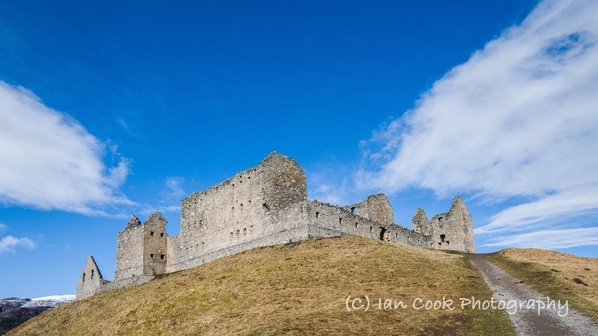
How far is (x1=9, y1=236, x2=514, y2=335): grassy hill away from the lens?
25.6 metres

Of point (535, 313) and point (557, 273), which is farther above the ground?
point (557, 273)

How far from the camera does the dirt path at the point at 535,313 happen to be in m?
23.0

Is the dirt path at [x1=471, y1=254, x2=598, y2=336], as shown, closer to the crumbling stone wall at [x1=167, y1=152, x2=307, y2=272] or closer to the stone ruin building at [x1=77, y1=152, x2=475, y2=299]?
Answer: the stone ruin building at [x1=77, y1=152, x2=475, y2=299]

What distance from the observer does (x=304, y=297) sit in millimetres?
31688

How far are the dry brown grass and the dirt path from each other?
845mm

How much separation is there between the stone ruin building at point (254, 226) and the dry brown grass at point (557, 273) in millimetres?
14454

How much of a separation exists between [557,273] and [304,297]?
19777mm

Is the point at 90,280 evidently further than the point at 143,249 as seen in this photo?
Yes

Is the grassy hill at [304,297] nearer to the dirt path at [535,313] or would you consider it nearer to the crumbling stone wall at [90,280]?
the dirt path at [535,313]

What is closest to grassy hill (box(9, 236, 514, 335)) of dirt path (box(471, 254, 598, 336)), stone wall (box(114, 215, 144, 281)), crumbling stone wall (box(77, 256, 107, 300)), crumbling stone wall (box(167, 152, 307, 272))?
dirt path (box(471, 254, 598, 336))

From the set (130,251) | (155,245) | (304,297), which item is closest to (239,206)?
(155,245)

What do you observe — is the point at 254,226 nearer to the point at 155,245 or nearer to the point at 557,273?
the point at 155,245

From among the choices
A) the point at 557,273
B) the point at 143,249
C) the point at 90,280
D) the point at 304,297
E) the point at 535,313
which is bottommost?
the point at 535,313

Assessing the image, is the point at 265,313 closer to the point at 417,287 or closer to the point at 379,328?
the point at 379,328
